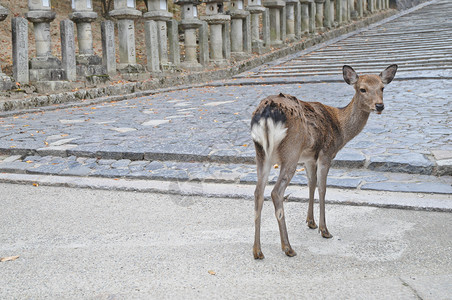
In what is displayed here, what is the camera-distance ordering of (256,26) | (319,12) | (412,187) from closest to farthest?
(412,187), (256,26), (319,12)

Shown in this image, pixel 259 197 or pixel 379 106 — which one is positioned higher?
pixel 379 106

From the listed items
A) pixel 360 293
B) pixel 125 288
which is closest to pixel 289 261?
pixel 360 293

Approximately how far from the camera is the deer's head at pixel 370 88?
13.7 ft

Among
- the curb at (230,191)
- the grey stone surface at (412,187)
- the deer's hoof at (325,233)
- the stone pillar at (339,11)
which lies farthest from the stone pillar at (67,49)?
the stone pillar at (339,11)

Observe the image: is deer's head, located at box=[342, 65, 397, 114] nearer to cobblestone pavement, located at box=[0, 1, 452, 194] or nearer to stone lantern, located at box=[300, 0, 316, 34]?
cobblestone pavement, located at box=[0, 1, 452, 194]

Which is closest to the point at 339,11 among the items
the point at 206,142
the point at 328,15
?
the point at 328,15

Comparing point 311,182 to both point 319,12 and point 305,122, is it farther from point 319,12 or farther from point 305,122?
point 319,12

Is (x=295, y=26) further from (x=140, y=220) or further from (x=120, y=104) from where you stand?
(x=140, y=220)

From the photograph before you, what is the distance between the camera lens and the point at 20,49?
10.9 m

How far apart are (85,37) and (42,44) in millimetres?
1337

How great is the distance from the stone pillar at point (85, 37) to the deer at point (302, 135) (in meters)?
9.20

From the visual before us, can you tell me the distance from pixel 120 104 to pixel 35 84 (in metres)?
1.81

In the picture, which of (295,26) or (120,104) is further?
(295,26)

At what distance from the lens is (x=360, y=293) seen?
10.2 ft
